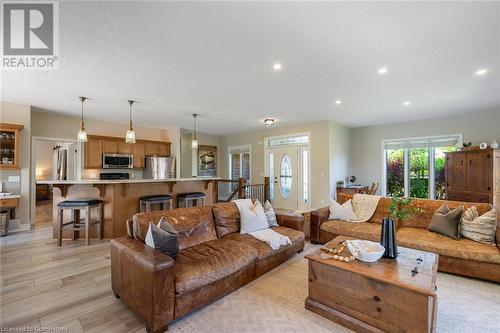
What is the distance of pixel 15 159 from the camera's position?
15.1ft

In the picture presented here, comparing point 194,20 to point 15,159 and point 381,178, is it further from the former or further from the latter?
point 381,178

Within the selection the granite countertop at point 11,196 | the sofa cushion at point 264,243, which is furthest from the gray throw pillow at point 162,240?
the granite countertop at point 11,196

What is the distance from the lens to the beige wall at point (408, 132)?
17.5 ft

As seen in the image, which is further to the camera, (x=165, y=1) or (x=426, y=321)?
(x=165, y=1)

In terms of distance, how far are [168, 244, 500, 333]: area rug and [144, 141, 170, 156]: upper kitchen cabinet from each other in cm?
586

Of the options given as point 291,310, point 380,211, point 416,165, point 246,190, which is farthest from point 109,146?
point 416,165

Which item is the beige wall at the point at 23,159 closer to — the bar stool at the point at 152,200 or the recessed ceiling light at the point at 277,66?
the bar stool at the point at 152,200

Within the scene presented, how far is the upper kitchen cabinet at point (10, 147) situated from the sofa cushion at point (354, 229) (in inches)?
240

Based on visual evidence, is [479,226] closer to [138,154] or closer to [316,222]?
[316,222]

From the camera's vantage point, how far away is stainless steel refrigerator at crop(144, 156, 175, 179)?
23.1 feet

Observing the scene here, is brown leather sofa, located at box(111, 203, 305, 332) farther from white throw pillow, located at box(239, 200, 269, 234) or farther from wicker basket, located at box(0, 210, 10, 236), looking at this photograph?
wicker basket, located at box(0, 210, 10, 236)

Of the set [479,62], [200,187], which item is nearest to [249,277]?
[200,187]

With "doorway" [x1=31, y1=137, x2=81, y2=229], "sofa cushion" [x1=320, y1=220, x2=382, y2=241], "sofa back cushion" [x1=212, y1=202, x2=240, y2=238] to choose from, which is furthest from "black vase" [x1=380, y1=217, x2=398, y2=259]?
"doorway" [x1=31, y1=137, x2=81, y2=229]

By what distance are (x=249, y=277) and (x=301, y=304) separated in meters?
0.63
